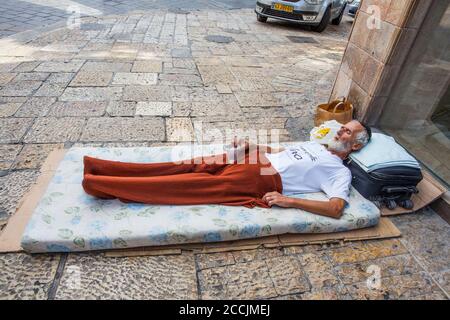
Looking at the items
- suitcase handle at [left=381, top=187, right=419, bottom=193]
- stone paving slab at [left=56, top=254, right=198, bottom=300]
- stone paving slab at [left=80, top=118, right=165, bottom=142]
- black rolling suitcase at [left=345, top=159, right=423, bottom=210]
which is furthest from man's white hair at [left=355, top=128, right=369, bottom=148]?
stone paving slab at [left=80, top=118, right=165, bottom=142]

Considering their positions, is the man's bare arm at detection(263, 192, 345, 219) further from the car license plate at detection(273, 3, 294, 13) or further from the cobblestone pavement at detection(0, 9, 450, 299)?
the car license plate at detection(273, 3, 294, 13)

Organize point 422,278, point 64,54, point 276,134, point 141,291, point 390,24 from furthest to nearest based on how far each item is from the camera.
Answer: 1. point 64,54
2. point 276,134
3. point 390,24
4. point 422,278
5. point 141,291

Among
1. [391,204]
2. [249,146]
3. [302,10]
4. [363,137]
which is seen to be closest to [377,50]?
[363,137]

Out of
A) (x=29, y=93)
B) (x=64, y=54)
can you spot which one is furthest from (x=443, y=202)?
(x=64, y=54)

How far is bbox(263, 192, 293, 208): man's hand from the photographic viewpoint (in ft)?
7.61

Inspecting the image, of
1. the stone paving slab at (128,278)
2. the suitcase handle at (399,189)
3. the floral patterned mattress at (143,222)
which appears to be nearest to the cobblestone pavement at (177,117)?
the stone paving slab at (128,278)

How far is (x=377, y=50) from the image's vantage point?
3.23 m

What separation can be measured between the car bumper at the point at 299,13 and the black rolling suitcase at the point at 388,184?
6709 mm

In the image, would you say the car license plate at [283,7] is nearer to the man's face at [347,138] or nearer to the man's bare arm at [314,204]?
the man's face at [347,138]

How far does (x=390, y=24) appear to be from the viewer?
304cm

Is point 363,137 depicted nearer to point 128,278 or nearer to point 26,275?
point 128,278

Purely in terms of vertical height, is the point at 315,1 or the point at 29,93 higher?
the point at 315,1
